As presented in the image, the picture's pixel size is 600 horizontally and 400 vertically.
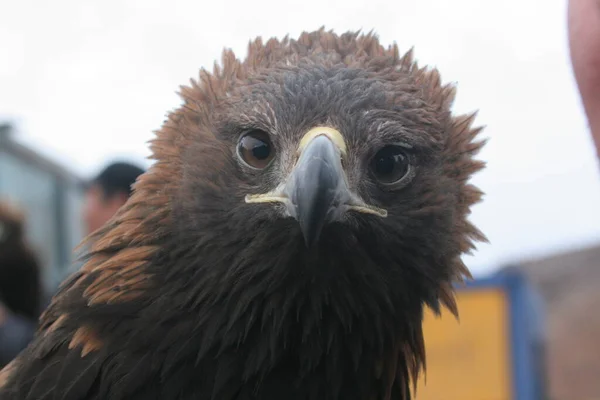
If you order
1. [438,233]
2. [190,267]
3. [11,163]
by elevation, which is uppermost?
[11,163]

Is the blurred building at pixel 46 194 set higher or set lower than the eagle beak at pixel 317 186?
higher

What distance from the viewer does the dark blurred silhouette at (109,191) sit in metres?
5.71

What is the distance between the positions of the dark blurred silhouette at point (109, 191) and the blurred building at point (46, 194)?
6.46m

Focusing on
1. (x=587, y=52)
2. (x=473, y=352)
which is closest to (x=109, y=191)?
(x=587, y=52)

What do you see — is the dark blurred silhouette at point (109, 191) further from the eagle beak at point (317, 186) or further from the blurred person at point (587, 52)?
the blurred person at point (587, 52)

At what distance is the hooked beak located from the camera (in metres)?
2.51

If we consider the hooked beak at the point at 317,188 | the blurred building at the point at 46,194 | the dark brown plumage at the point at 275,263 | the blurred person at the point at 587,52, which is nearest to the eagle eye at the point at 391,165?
the dark brown plumage at the point at 275,263

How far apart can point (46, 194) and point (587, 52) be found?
13107 mm

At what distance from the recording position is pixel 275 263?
8.95 feet

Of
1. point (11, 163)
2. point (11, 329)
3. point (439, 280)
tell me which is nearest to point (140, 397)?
point (439, 280)

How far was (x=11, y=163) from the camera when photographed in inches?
496

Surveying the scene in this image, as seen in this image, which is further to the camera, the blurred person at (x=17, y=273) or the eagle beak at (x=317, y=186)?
the blurred person at (x=17, y=273)

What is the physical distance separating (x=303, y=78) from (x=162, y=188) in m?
0.74

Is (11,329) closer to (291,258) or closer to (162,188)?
(162,188)
